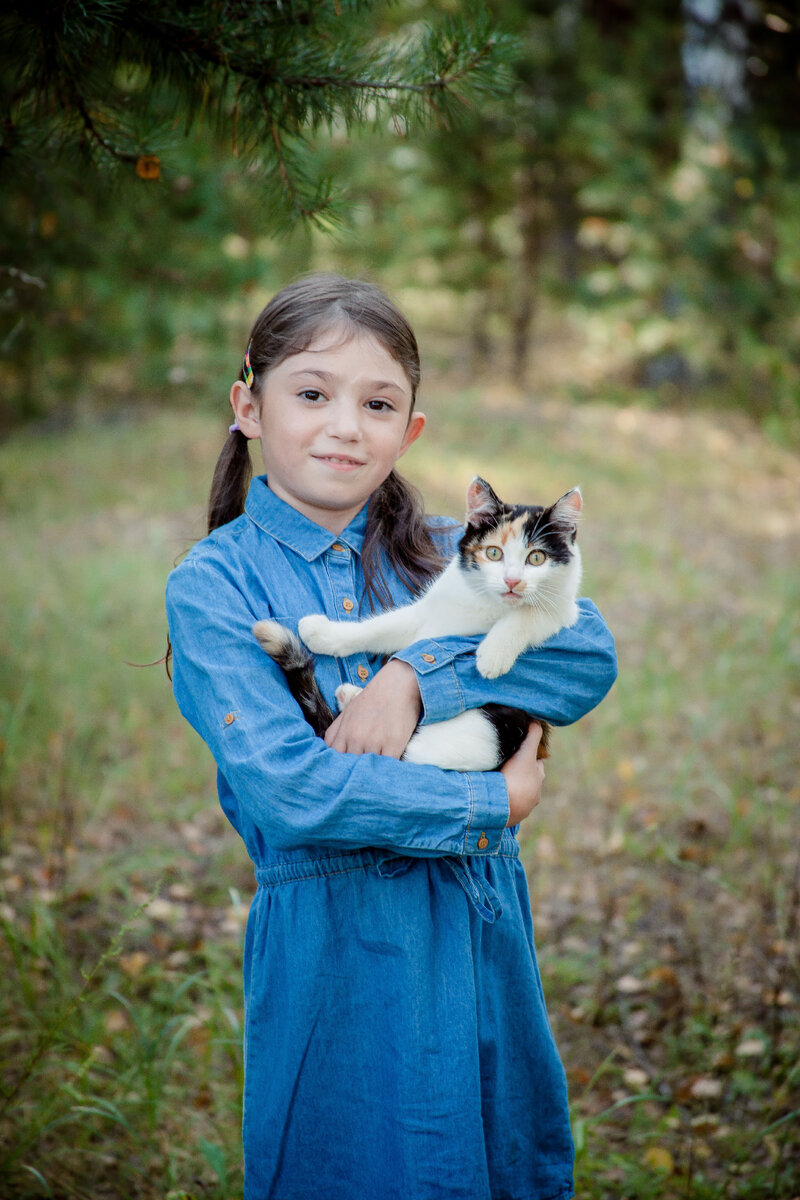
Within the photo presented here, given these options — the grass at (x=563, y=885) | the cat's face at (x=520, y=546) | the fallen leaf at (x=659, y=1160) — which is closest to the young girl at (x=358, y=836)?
the cat's face at (x=520, y=546)

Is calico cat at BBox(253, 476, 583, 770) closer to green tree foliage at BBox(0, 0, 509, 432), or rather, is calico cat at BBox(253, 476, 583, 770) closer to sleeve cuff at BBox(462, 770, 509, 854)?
sleeve cuff at BBox(462, 770, 509, 854)

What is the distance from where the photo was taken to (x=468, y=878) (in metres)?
1.74

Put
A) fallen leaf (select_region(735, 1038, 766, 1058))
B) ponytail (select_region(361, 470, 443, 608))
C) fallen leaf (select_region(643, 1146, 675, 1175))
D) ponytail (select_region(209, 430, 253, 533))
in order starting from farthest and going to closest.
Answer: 1. fallen leaf (select_region(735, 1038, 766, 1058))
2. fallen leaf (select_region(643, 1146, 675, 1175))
3. ponytail (select_region(209, 430, 253, 533))
4. ponytail (select_region(361, 470, 443, 608))

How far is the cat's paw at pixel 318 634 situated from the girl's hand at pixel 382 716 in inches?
4.8

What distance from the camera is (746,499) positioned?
8.44 meters

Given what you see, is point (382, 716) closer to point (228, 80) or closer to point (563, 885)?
point (228, 80)

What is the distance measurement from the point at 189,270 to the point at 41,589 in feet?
8.37

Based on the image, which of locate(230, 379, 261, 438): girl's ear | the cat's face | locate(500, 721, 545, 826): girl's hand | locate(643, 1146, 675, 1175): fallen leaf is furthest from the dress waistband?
locate(643, 1146, 675, 1175): fallen leaf

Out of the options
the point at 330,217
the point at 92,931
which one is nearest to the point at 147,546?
the point at 92,931

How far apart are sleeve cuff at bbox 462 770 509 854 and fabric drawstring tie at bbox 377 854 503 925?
7 cm

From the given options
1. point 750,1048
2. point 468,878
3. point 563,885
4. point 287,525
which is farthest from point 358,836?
point 563,885

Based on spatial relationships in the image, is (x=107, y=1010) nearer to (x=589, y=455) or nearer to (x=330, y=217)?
(x=330, y=217)

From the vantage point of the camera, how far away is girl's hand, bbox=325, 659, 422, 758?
1.69m

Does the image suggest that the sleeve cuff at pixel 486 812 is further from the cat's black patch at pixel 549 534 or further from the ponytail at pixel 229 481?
the ponytail at pixel 229 481
